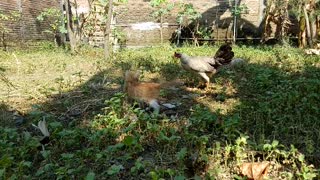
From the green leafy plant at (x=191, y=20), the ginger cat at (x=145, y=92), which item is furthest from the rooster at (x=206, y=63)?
the green leafy plant at (x=191, y=20)

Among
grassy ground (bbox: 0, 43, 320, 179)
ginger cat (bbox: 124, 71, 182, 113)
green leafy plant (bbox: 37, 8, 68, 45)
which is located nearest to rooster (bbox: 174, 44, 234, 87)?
grassy ground (bbox: 0, 43, 320, 179)

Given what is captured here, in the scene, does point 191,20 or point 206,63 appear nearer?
point 206,63

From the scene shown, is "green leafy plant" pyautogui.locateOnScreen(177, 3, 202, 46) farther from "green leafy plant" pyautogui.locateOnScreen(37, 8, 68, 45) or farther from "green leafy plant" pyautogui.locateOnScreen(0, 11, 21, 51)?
"green leafy plant" pyautogui.locateOnScreen(0, 11, 21, 51)

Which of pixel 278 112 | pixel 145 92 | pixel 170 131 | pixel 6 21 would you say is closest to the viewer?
pixel 170 131

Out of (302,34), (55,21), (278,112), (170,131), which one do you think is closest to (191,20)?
(302,34)

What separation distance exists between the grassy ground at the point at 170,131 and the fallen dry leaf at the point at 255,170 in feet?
0.18

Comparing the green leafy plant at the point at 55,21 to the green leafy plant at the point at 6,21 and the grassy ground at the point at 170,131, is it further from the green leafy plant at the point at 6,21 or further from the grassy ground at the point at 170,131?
the grassy ground at the point at 170,131

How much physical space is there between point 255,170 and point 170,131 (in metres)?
0.98

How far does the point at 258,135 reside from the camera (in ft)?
10.6

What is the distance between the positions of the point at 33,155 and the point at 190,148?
1392mm

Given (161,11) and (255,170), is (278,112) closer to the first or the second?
(255,170)

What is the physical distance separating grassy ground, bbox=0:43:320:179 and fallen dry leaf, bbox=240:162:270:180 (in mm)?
54

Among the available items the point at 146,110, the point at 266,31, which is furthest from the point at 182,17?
the point at 146,110

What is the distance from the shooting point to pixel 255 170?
2504 millimetres
